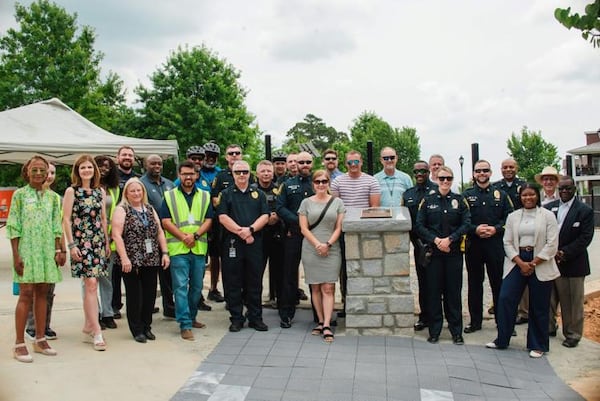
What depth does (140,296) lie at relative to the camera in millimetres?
5816

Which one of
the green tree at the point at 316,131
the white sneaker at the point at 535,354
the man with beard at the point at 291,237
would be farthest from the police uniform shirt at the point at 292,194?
the green tree at the point at 316,131

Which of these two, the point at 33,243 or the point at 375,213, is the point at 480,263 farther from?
the point at 33,243

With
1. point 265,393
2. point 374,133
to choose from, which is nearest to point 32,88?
point 265,393

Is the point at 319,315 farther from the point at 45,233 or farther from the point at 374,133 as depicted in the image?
the point at 374,133

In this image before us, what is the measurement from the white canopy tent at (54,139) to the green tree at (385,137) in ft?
124

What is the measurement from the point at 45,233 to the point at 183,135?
993 inches

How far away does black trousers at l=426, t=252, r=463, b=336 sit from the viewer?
6.20 m

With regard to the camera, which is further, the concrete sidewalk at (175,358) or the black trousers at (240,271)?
the black trousers at (240,271)

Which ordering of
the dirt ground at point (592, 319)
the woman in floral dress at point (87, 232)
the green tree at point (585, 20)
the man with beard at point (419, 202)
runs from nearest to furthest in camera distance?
1. the green tree at point (585, 20)
2. the woman in floral dress at point (87, 232)
3. the man with beard at point (419, 202)
4. the dirt ground at point (592, 319)

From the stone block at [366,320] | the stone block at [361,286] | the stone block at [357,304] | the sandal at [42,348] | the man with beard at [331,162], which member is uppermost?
the man with beard at [331,162]

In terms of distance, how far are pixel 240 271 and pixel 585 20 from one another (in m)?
4.09

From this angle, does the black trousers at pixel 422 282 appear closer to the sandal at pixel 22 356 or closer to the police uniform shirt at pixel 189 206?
the police uniform shirt at pixel 189 206

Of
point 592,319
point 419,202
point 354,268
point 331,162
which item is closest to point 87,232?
point 354,268

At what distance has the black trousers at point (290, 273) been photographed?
6555mm
